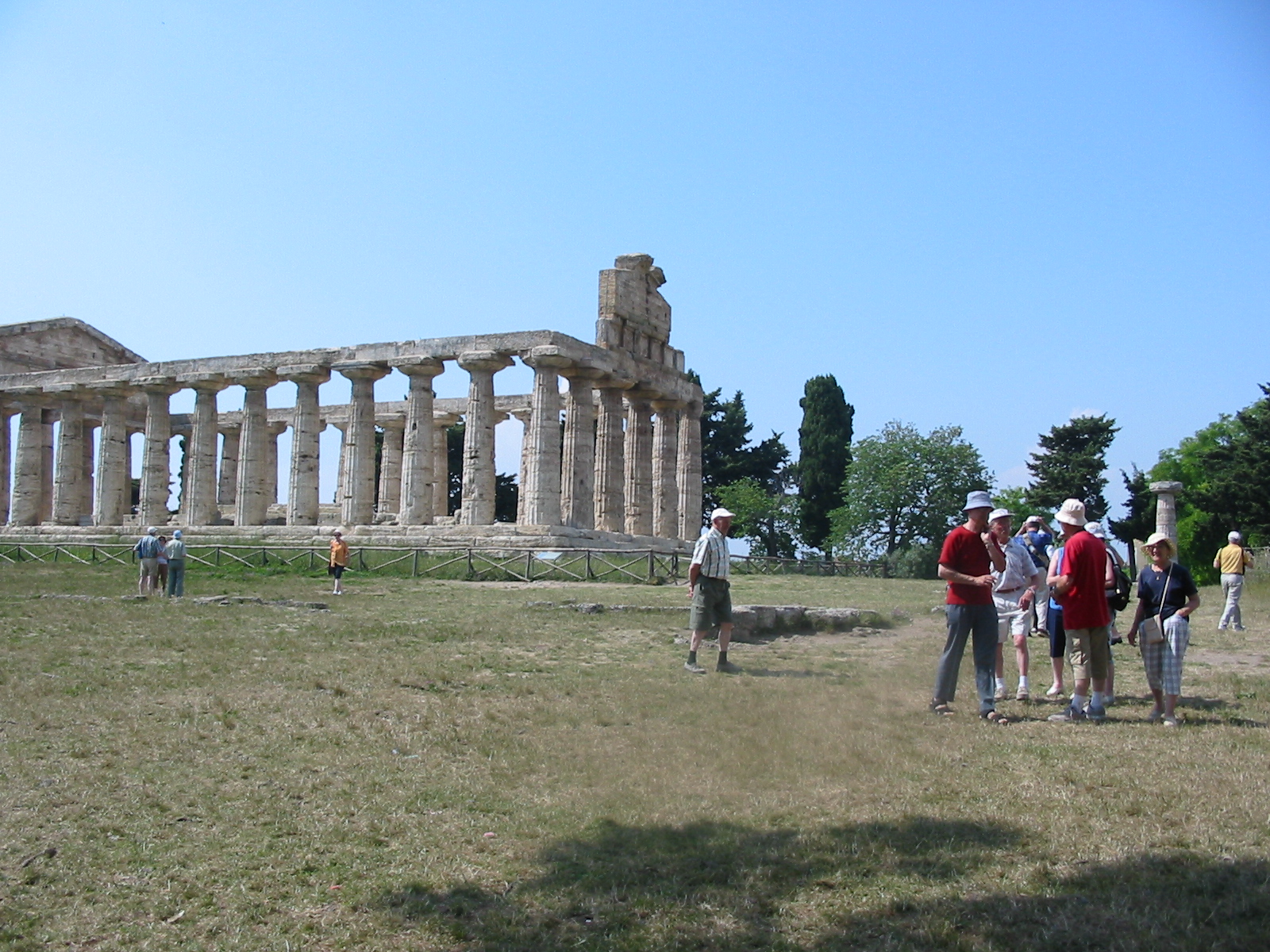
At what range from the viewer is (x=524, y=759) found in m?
9.02

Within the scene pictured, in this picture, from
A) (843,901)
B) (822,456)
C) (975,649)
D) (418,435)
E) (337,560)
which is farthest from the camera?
(822,456)

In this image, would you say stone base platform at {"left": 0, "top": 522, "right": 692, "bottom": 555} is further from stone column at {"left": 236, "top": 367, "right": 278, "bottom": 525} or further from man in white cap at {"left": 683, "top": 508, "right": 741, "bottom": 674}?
man in white cap at {"left": 683, "top": 508, "right": 741, "bottom": 674}

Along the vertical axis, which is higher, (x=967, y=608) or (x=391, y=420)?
(x=391, y=420)

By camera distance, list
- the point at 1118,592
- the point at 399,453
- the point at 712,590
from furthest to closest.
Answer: the point at 399,453
the point at 712,590
the point at 1118,592

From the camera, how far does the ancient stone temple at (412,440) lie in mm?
38219

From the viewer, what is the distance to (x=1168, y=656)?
9.82m

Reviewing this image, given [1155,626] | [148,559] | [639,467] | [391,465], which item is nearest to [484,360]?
[639,467]

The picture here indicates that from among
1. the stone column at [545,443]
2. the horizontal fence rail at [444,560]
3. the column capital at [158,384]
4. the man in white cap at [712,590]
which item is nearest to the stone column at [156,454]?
the column capital at [158,384]

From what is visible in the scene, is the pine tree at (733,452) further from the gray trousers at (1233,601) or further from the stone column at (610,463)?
the gray trousers at (1233,601)

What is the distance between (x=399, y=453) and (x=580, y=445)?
17488mm

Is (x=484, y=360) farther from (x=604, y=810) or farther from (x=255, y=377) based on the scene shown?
(x=604, y=810)

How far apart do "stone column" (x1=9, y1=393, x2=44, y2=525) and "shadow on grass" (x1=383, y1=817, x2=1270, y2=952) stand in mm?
51246

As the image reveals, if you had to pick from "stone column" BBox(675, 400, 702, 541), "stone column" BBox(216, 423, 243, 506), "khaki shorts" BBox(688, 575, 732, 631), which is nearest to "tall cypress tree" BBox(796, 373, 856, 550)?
"stone column" BBox(675, 400, 702, 541)

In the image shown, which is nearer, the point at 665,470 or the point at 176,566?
the point at 176,566
